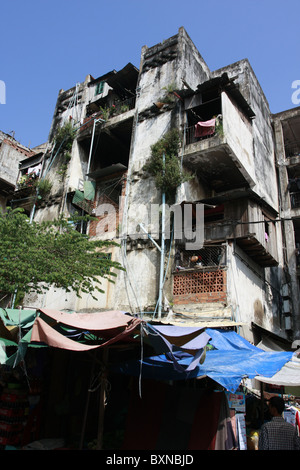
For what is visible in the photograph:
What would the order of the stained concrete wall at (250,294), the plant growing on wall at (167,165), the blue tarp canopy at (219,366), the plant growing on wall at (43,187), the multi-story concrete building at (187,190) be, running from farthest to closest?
the plant growing on wall at (43,187) < the plant growing on wall at (167,165) < the multi-story concrete building at (187,190) < the stained concrete wall at (250,294) < the blue tarp canopy at (219,366)

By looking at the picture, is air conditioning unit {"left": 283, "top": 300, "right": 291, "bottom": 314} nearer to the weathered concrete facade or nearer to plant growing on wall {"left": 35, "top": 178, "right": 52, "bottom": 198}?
plant growing on wall {"left": 35, "top": 178, "right": 52, "bottom": 198}

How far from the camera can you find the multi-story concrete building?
1323 centimetres

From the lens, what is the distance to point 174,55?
18.0 metres

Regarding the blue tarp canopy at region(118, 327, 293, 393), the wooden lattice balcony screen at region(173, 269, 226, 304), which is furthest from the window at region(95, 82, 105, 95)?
the blue tarp canopy at region(118, 327, 293, 393)

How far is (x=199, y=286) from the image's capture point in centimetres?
1270

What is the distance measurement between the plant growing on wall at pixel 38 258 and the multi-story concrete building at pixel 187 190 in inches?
93.9

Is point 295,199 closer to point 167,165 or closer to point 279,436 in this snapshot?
point 167,165

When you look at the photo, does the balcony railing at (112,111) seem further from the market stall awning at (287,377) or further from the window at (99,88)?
the market stall awning at (287,377)

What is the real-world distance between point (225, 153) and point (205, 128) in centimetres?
144

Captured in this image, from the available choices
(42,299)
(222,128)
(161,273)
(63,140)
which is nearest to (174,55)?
(222,128)

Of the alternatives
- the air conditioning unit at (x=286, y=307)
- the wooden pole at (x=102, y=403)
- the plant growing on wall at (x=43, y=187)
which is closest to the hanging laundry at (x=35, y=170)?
the plant growing on wall at (x=43, y=187)

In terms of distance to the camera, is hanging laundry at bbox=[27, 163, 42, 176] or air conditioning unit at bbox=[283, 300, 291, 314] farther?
hanging laundry at bbox=[27, 163, 42, 176]

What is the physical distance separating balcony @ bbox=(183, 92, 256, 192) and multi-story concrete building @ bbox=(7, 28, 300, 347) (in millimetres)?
58

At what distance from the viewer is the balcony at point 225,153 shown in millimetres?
14258
